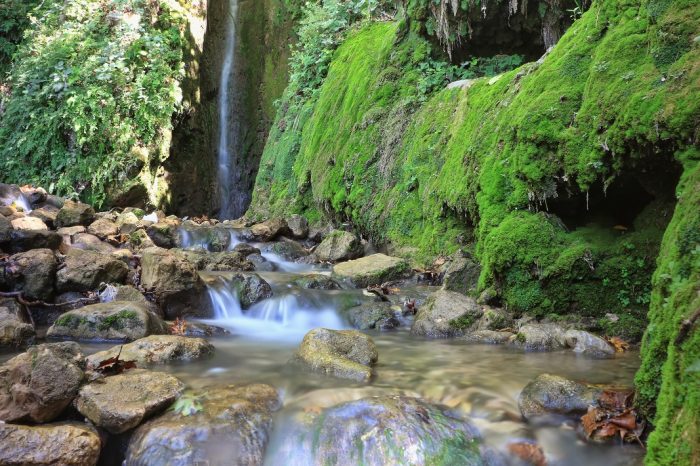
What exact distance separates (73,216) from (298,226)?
4400 millimetres

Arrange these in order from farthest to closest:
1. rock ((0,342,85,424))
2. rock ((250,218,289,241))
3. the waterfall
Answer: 1. the waterfall
2. rock ((250,218,289,241))
3. rock ((0,342,85,424))

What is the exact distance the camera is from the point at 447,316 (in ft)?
18.1

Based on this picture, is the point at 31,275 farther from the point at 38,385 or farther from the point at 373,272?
the point at 373,272

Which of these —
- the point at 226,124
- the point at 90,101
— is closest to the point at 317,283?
the point at 90,101

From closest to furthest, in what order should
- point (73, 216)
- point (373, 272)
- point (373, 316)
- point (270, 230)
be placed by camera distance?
point (373, 316)
point (373, 272)
point (73, 216)
point (270, 230)

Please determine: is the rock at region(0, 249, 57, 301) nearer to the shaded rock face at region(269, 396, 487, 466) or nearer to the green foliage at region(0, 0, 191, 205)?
the shaded rock face at region(269, 396, 487, 466)

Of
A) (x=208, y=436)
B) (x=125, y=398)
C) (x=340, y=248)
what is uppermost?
(x=340, y=248)

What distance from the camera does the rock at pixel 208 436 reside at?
9.89 feet

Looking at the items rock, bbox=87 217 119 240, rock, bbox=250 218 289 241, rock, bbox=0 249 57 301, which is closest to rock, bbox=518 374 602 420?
rock, bbox=0 249 57 301

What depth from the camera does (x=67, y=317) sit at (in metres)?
5.24

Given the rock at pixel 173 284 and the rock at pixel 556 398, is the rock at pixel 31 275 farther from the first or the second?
the rock at pixel 556 398

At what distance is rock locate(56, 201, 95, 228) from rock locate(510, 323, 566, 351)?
8377 mm

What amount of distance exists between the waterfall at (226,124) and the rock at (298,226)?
7919 mm

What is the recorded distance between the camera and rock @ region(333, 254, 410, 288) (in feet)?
24.7
